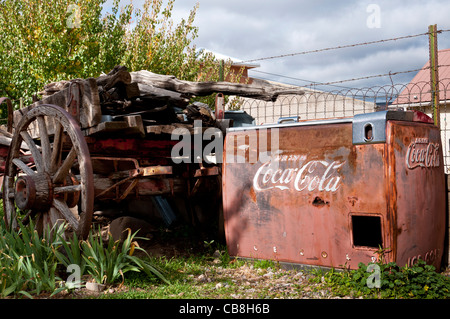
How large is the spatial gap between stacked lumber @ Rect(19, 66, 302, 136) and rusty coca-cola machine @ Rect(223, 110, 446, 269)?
0.72 meters

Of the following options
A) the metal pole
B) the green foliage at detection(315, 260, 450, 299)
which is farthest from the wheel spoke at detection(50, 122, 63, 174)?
the metal pole

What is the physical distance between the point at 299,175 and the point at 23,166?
322cm

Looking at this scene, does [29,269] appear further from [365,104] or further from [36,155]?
[365,104]

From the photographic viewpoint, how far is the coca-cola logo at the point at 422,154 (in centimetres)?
433

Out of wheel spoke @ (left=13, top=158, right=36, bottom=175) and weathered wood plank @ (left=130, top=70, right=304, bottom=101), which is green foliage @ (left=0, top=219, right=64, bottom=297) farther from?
weathered wood plank @ (left=130, top=70, right=304, bottom=101)

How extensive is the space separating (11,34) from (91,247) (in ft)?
32.9

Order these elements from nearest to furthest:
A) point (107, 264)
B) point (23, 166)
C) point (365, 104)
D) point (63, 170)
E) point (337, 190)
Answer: point (107, 264)
point (337, 190)
point (63, 170)
point (23, 166)
point (365, 104)

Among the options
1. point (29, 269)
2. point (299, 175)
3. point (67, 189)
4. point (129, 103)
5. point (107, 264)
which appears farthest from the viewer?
point (129, 103)

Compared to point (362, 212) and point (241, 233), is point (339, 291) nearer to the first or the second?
point (362, 212)

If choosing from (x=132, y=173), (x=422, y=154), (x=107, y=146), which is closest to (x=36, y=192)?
(x=107, y=146)

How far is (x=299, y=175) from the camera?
4672 millimetres

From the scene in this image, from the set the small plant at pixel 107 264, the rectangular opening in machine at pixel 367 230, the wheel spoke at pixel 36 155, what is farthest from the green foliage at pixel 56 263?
the rectangular opening in machine at pixel 367 230

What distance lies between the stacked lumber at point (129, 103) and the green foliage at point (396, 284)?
239 cm

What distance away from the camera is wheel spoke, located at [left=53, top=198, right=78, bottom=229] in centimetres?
470
